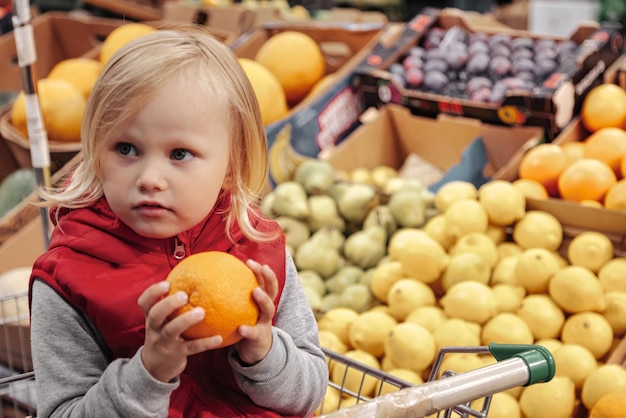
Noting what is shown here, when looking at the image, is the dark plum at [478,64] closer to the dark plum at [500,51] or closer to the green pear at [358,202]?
the dark plum at [500,51]

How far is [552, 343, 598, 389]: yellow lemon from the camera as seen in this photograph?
1.70 metres

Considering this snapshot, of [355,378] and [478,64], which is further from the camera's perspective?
[478,64]

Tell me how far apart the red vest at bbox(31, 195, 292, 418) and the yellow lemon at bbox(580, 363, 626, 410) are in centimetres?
92

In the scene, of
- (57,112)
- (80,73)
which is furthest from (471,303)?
(80,73)

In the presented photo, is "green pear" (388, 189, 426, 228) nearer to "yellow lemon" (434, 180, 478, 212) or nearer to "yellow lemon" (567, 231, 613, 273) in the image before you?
"yellow lemon" (434, 180, 478, 212)

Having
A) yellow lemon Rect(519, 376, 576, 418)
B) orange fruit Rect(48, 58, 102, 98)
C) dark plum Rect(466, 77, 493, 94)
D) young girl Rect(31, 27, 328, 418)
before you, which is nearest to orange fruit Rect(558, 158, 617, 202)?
yellow lemon Rect(519, 376, 576, 418)

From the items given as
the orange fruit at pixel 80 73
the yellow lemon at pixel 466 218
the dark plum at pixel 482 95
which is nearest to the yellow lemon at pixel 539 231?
the yellow lemon at pixel 466 218

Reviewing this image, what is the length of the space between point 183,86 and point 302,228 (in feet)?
5.03

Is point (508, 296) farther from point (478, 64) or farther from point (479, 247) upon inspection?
point (478, 64)

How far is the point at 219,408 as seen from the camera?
103cm

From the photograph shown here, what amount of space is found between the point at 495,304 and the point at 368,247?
0.52 meters

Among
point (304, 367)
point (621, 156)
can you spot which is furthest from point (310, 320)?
point (621, 156)

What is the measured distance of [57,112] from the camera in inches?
115

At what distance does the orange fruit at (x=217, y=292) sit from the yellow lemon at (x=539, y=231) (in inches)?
54.0
